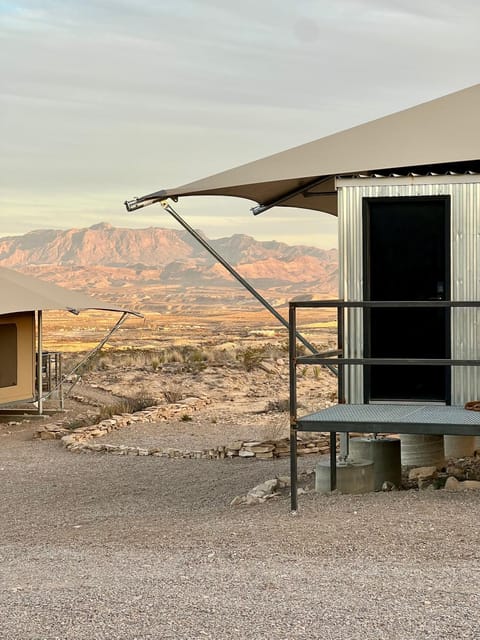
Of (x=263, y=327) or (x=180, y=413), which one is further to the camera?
(x=263, y=327)

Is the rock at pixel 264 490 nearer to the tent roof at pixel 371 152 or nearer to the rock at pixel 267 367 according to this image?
the tent roof at pixel 371 152

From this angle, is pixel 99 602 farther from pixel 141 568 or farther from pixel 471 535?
pixel 471 535

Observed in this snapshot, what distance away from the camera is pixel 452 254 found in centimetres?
984

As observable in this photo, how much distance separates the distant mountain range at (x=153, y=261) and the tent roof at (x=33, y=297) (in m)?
87.4

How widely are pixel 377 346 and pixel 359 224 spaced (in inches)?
49.4

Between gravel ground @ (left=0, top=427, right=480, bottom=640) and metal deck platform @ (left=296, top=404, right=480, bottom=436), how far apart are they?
613 mm

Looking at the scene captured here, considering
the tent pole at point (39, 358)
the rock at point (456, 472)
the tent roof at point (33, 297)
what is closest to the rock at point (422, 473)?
the rock at point (456, 472)

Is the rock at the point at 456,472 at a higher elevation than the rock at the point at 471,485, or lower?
lower

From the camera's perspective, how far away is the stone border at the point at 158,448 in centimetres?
1374

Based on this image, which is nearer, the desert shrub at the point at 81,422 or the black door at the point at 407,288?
the black door at the point at 407,288

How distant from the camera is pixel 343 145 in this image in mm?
10367

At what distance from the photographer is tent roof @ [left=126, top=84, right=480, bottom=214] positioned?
970cm

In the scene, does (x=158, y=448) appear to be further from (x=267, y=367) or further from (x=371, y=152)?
(x=267, y=367)

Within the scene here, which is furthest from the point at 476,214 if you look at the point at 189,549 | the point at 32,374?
the point at 32,374
